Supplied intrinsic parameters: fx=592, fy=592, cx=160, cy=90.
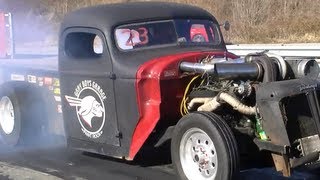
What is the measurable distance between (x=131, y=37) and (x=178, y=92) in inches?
35.9

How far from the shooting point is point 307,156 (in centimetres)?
491

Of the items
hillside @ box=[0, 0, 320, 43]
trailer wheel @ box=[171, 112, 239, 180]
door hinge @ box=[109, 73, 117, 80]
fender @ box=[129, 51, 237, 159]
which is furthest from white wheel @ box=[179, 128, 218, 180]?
hillside @ box=[0, 0, 320, 43]

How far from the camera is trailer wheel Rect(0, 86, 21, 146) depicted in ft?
25.1

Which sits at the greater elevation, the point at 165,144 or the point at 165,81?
the point at 165,81

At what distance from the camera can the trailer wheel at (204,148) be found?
4.94m

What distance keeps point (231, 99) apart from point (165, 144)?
3.20 ft

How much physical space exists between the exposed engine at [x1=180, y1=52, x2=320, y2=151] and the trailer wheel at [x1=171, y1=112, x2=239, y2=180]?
0.81ft

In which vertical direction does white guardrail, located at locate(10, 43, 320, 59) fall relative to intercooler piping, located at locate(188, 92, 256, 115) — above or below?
below

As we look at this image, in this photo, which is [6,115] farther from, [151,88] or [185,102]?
[185,102]

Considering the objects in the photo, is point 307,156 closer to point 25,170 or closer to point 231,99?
point 231,99

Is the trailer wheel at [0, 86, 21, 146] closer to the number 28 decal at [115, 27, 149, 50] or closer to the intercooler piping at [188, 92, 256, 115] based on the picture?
the number 28 decal at [115, 27, 149, 50]

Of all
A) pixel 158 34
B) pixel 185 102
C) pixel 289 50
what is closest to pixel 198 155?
pixel 185 102

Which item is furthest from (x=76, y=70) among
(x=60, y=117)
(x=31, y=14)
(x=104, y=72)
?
(x=31, y=14)

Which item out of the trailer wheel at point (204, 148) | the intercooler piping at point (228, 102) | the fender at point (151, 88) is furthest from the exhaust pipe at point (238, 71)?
the fender at point (151, 88)
